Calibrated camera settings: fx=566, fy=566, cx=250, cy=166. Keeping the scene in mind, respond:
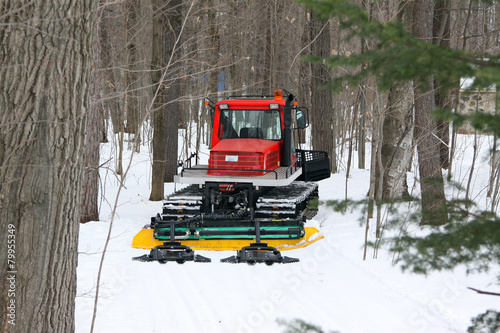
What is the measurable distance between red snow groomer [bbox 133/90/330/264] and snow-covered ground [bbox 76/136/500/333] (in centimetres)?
33

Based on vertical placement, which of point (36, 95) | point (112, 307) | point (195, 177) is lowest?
point (112, 307)

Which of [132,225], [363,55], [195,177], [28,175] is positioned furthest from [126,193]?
[363,55]

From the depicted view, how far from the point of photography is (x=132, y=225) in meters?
10.9

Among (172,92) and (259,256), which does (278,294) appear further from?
(172,92)

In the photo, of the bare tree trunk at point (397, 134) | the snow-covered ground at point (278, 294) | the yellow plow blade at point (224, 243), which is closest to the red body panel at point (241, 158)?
the yellow plow blade at point (224, 243)

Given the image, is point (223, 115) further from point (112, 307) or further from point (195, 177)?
point (112, 307)

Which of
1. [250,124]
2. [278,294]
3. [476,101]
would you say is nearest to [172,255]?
[278,294]

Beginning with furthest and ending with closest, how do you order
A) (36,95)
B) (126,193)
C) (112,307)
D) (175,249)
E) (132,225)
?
(126,193) < (132,225) < (175,249) < (112,307) < (36,95)

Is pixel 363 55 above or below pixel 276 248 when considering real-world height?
above

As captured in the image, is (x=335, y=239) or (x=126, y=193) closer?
(x=335, y=239)

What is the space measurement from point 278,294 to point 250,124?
16.5ft

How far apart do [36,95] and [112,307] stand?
3020 millimetres

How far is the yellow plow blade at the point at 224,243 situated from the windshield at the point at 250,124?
2.43 m

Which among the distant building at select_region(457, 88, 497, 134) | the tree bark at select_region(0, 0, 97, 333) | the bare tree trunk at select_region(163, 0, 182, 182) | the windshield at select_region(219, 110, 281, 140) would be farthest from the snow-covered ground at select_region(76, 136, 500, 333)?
the bare tree trunk at select_region(163, 0, 182, 182)
